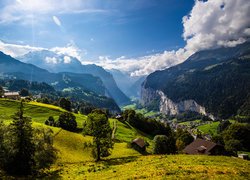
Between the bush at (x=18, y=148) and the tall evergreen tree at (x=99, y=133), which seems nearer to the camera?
the bush at (x=18, y=148)

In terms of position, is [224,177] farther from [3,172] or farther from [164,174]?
[3,172]

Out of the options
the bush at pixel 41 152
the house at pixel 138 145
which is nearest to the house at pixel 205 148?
the house at pixel 138 145

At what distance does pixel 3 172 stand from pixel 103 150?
25282 mm

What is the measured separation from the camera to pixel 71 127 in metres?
115

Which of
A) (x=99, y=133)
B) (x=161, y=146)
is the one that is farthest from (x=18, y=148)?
(x=161, y=146)

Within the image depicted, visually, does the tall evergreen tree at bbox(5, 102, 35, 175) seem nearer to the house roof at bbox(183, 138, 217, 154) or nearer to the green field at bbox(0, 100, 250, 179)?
the green field at bbox(0, 100, 250, 179)

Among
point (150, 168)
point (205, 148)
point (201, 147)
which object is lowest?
point (205, 148)

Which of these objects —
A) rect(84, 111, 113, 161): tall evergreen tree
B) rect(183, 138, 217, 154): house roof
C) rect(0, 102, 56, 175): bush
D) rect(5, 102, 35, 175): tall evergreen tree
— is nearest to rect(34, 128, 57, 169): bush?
rect(0, 102, 56, 175): bush

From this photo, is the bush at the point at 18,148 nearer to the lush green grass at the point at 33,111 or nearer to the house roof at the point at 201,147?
the house roof at the point at 201,147

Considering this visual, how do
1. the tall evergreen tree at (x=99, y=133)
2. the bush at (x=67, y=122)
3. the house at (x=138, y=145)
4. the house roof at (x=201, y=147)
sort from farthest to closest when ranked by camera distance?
1. the bush at (x=67, y=122)
2. the house at (x=138, y=145)
3. the house roof at (x=201, y=147)
4. the tall evergreen tree at (x=99, y=133)

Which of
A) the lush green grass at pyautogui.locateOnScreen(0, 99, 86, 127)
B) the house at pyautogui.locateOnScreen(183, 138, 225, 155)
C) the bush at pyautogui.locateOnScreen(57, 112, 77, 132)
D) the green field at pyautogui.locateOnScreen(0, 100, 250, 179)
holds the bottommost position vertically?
the house at pyautogui.locateOnScreen(183, 138, 225, 155)

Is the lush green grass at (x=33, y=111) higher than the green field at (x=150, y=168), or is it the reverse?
the lush green grass at (x=33, y=111)

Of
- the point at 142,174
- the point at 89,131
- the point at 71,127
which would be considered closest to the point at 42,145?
the point at 89,131

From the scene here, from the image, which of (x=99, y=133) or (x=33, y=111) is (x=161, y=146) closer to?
(x=99, y=133)
